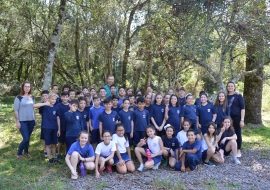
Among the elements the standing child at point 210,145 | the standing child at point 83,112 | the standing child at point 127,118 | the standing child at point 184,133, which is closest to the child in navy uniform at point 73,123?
the standing child at point 83,112

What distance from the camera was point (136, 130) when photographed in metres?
6.28

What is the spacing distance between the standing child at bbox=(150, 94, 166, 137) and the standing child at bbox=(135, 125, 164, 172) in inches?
25.6

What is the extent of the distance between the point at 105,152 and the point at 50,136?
141 cm

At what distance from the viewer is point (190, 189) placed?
462 centimetres

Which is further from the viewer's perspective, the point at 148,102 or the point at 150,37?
the point at 150,37

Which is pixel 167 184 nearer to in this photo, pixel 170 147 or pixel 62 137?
pixel 170 147

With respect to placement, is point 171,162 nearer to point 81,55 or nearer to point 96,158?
point 96,158

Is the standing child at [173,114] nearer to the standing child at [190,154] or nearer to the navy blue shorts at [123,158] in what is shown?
the standing child at [190,154]

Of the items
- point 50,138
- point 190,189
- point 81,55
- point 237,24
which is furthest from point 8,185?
point 81,55

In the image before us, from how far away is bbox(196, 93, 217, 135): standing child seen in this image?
6401 millimetres

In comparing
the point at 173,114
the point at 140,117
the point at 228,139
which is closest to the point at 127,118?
the point at 140,117

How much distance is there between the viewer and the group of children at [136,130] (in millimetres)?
5457

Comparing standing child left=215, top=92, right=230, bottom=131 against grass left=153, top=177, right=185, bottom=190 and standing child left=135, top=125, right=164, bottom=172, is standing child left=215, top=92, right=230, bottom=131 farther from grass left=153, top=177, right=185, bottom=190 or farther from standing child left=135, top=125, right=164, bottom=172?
grass left=153, top=177, right=185, bottom=190

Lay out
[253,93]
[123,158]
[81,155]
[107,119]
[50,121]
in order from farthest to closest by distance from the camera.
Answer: [253,93]
[50,121]
[107,119]
[123,158]
[81,155]
